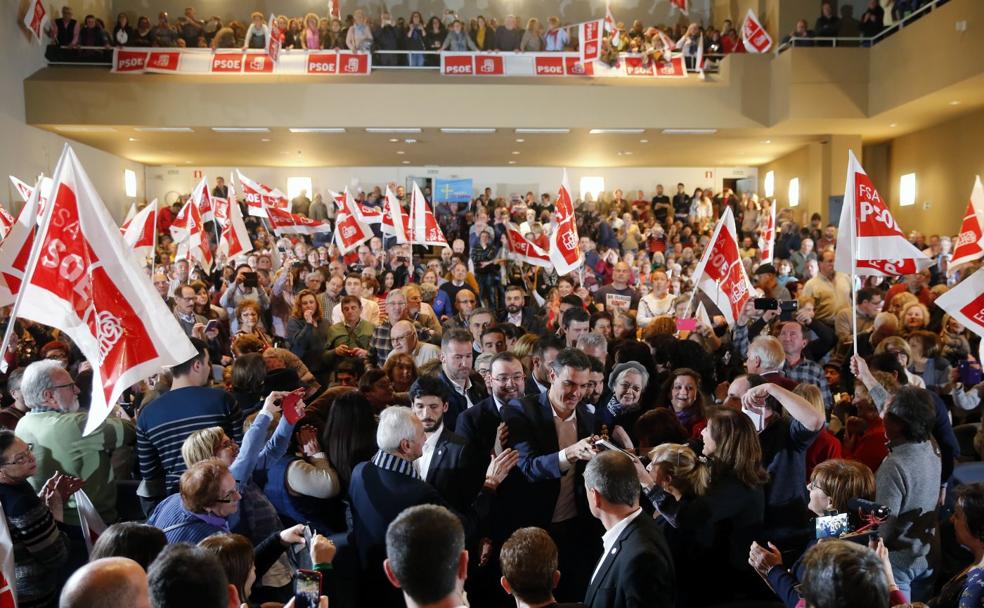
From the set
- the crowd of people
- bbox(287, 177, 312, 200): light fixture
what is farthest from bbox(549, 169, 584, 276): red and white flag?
bbox(287, 177, 312, 200): light fixture

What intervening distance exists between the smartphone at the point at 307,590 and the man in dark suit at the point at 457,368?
3125 mm

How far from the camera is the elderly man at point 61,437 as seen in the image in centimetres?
467

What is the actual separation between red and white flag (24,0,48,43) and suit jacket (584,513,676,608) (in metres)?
21.1

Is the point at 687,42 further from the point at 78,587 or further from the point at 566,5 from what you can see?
the point at 78,587

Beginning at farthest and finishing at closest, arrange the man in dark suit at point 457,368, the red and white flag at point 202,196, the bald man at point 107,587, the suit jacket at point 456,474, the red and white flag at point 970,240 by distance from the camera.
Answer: the red and white flag at point 202,196 → the red and white flag at point 970,240 → the man in dark suit at point 457,368 → the suit jacket at point 456,474 → the bald man at point 107,587

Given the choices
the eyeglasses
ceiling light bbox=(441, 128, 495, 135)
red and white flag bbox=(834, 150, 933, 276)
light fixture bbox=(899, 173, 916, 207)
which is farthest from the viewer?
light fixture bbox=(899, 173, 916, 207)

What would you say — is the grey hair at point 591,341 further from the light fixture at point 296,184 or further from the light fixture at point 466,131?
the light fixture at point 296,184

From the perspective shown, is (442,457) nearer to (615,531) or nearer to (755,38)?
(615,531)

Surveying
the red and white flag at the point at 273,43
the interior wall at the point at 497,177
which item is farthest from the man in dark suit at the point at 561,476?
the interior wall at the point at 497,177

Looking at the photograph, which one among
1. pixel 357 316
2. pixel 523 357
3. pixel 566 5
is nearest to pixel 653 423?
pixel 523 357

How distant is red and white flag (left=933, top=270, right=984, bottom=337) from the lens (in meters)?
5.77

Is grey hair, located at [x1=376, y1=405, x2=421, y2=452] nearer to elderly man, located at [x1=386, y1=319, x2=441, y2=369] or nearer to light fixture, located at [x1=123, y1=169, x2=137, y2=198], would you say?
elderly man, located at [x1=386, y1=319, x2=441, y2=369]

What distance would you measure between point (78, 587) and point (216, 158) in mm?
26805

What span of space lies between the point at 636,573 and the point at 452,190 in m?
26.1
